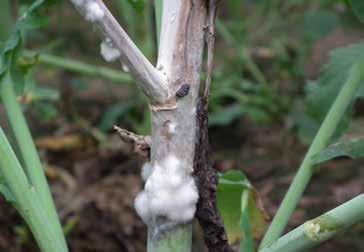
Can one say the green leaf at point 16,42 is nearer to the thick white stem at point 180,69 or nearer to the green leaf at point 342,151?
→ the thick white stem at point 180,69

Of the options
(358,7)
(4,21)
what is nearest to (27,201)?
(358,7)

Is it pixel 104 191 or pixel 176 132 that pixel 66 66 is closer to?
pixel 104 191

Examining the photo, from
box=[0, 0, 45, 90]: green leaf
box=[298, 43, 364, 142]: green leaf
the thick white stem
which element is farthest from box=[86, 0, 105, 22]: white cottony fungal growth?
box=[298, 43, 364, 142]: green leaf

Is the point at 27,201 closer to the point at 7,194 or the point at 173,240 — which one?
the point at 7,194

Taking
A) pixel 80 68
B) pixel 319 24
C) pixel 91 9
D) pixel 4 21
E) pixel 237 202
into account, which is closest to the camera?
pixel 91 9

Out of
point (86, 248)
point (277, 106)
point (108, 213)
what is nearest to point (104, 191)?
point (108, 213)

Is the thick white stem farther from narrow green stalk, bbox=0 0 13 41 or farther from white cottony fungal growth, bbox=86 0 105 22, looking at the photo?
narrow green stalk, bbox=0 0 13 41

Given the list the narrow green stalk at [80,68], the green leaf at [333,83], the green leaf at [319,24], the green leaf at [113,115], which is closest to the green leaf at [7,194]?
the green leaf at [333,83]
